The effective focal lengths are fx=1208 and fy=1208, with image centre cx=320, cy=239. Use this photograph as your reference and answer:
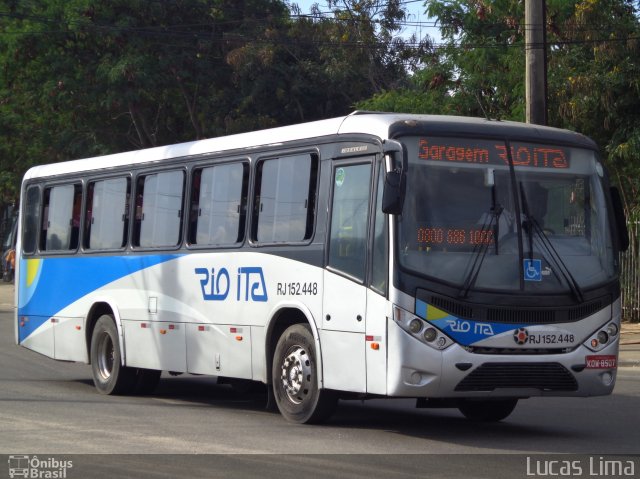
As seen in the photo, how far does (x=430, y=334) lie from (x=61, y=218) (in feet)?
26.2

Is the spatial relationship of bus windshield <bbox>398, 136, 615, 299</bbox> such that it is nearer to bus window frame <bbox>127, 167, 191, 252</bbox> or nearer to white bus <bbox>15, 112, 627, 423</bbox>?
white bus <bbox>15, 112, 627, 423</bbox>

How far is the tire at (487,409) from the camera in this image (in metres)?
12.5

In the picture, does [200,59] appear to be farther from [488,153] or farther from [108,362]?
[488,153]

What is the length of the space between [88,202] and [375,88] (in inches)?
899

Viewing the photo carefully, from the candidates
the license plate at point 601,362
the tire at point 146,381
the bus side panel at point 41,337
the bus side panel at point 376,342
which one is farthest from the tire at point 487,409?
the bus side panel at point 41,337

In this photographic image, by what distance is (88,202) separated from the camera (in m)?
16.3

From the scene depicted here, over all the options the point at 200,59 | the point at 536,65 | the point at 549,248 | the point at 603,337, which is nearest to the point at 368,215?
the point at 549,248

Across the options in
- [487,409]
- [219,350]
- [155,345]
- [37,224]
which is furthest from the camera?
[37,224]

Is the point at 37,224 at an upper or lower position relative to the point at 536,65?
lower

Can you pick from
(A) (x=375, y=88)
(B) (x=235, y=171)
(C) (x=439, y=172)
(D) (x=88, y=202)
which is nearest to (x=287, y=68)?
(A) (x=375, y=88)

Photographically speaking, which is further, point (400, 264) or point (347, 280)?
point (347, 280)

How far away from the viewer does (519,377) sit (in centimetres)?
1066

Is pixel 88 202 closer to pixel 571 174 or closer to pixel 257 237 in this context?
pixel 257 237

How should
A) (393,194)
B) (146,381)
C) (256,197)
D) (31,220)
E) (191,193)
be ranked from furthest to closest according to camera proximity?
(31,220), (146,381), (191,193), (256,197), (393,194)
